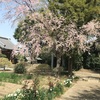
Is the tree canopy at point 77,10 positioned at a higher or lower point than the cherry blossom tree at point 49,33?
higher

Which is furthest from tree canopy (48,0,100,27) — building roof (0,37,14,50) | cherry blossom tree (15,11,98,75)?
building roof (0,37,14,50)

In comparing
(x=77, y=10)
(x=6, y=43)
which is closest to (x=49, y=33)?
(x=77, y=10)

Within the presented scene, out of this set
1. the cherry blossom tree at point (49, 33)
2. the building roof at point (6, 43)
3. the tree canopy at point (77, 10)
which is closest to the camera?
the cherry blossom tree at point (49, 33)

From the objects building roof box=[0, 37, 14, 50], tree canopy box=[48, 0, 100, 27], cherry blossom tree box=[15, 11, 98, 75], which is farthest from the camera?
building roof box=[0, 37, 14, 50]

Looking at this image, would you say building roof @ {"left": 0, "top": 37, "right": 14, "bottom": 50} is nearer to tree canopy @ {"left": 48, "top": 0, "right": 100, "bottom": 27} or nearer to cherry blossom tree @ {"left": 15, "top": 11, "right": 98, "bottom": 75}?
tree canopy @ {"left": 48, "top": 0, "right": 100, "bottom": 27}

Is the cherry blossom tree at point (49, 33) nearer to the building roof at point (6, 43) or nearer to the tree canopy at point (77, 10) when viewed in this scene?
the tree canopy at point (77, 10)

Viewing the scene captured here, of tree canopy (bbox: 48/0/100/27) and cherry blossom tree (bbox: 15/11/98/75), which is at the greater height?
tree canopy (bbox: 48/0/100/27)

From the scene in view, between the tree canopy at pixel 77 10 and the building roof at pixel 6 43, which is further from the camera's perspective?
the building roof at pixel 6 43

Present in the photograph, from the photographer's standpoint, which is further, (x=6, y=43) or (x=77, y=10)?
(x=6, y=43)

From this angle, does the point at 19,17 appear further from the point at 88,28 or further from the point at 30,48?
the point at 88,28

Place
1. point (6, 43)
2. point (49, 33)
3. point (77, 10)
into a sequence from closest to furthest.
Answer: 1. point (49, 33)
2. point (77, 10)
3. point (6, 43)

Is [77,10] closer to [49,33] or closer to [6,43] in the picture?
[49,33]

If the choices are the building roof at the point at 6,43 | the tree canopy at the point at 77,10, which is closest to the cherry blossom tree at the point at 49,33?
the tree canopy at the point at 77,10

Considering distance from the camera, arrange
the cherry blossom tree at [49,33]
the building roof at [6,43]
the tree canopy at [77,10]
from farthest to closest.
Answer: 1. the building roof at [6,43]
2. the tree canopy at [77,10]
3. the cherry blossom tree at [49,33]
